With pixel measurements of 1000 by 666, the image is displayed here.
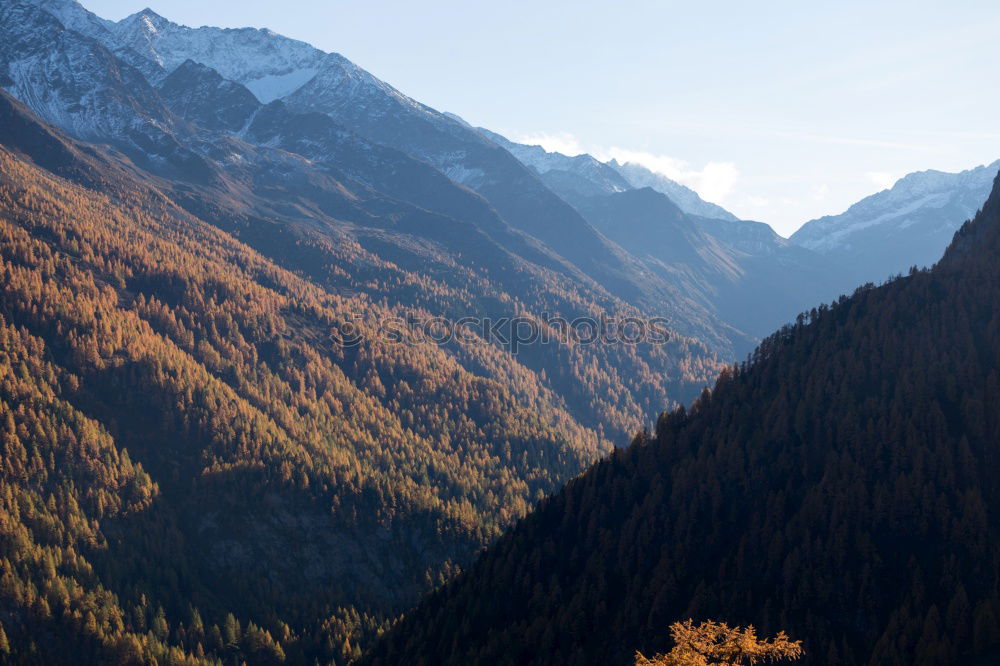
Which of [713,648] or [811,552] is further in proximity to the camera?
[811,552]

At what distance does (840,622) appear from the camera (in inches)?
5615

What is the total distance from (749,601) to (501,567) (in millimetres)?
64348

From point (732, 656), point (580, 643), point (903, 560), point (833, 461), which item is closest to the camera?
point (732, 656)

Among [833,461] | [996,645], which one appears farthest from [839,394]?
[996,645]

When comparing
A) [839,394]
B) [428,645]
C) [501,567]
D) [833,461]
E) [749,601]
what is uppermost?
[839,394]

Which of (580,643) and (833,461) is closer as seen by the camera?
(580,643)

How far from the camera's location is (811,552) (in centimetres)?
15725

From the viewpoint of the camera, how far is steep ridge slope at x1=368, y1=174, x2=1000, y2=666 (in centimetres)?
13925

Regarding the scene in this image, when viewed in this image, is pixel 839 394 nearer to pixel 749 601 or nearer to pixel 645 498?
pixel 645 498

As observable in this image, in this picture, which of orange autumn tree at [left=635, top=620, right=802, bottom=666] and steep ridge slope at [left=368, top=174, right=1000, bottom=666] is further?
steep ridge slope at [left=368, top=174, right=1000, bottom=666]

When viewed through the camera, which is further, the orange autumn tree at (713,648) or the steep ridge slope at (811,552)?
the steep ridge slope at (811,552)

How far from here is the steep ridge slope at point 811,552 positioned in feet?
A: 457

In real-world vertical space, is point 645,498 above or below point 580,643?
above

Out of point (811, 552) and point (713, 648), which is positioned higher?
point (713, 648)
